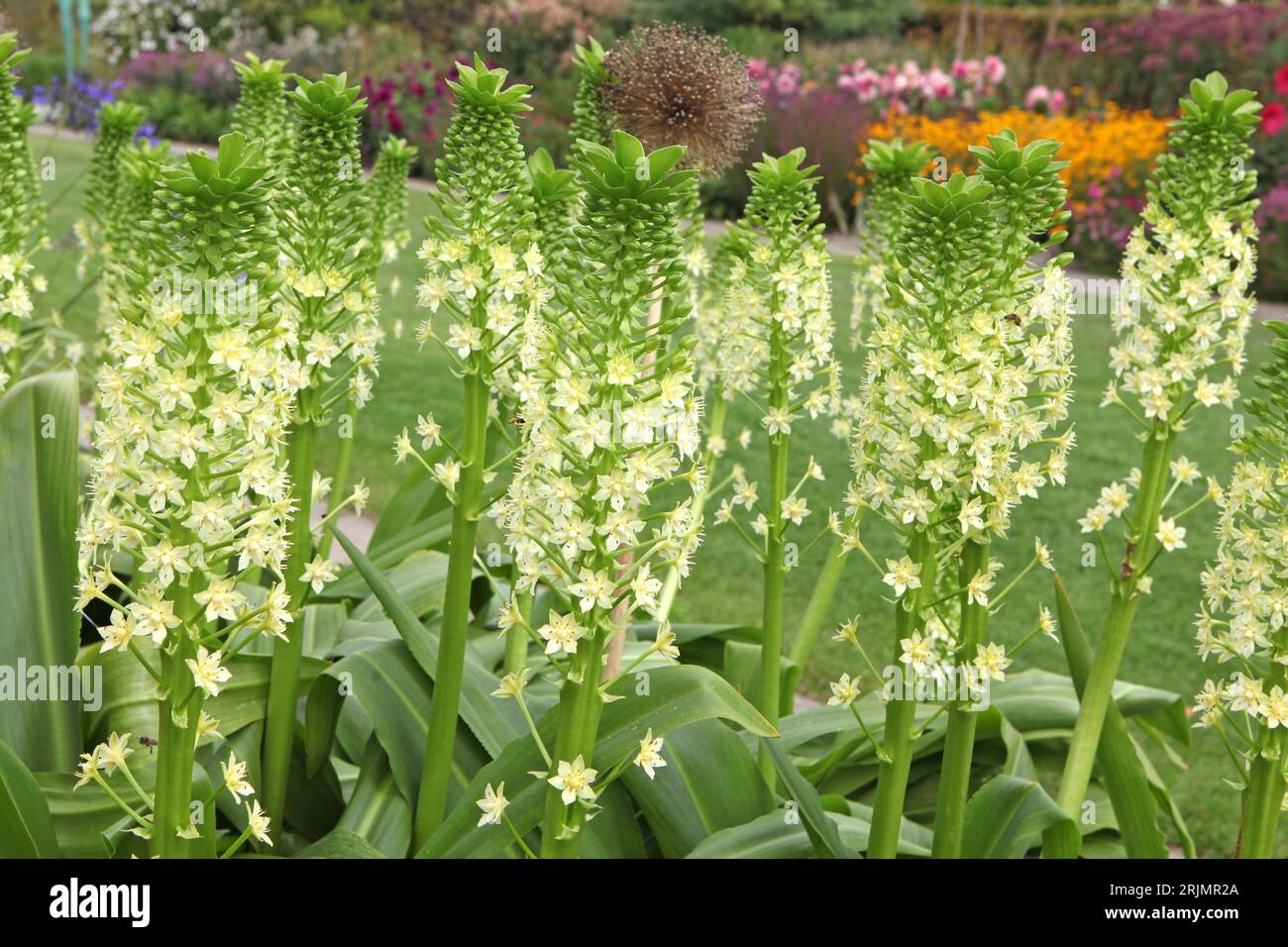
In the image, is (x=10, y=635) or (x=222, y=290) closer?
(x=222, y=290)

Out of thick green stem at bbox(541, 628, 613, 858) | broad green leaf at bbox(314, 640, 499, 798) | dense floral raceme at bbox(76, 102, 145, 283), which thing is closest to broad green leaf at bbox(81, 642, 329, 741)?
broad green leaf at bbox(314, 640, 499, 798)

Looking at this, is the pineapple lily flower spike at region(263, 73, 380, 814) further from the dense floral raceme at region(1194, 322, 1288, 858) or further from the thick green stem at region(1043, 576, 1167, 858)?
the dense floral raceme at region(1194, 322, 1288, 858)

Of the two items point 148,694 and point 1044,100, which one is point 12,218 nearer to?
point 148,694

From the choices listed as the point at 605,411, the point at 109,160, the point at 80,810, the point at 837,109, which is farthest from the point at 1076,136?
the point at 80,810

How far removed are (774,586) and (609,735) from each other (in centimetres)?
94

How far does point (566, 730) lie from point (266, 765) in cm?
109

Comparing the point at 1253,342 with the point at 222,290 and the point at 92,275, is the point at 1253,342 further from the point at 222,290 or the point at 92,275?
the point at 222,290

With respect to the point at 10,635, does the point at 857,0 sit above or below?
above

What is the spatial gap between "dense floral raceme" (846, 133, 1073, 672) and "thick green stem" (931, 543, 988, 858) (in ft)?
0.11

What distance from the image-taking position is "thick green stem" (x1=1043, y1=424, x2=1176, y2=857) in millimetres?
3375

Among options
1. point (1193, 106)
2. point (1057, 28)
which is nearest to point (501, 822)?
point (1193, 106)
